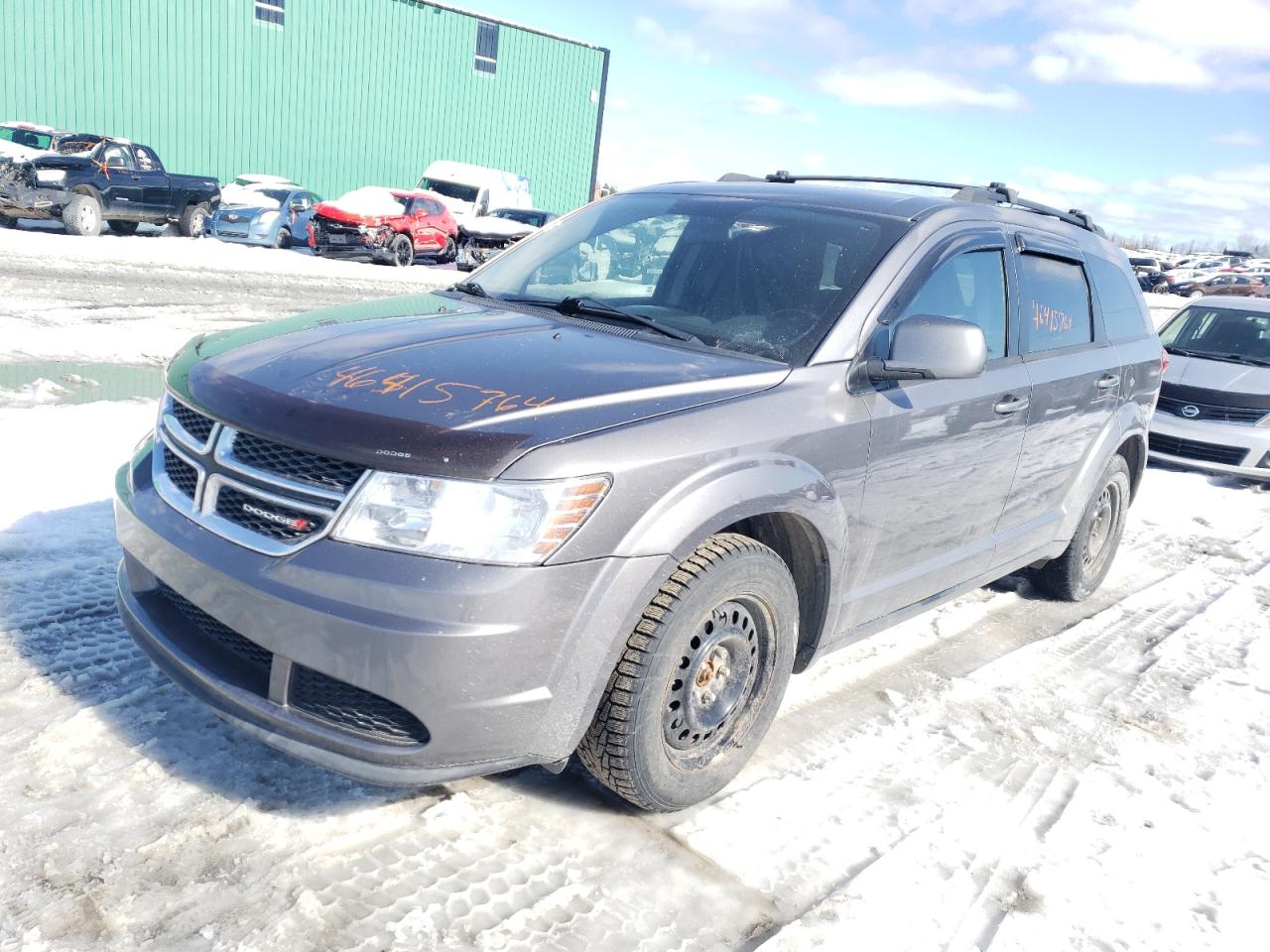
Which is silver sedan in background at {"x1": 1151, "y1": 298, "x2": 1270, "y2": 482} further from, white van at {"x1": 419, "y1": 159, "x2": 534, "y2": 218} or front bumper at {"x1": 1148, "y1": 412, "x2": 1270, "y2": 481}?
white van at {"x1": 419, "y1": 159, "x2": 534, "y2": 218}

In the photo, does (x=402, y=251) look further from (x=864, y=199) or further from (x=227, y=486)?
(x=227, y=486)

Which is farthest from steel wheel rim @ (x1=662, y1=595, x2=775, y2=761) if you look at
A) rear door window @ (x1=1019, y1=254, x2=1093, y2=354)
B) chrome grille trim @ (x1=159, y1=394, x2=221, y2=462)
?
rear door window @ (x1=1019, y1=254, x2=1093, y2=354)

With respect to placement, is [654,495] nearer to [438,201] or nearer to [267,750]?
[267,750]

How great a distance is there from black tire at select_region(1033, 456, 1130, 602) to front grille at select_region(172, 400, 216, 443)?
4032mm

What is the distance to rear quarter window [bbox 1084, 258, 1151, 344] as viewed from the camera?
16.9ft

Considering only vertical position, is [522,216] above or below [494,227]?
above

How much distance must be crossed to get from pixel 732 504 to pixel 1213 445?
793 cm

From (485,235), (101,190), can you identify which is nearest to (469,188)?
(485,235)

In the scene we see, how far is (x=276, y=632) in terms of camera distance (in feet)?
8.45

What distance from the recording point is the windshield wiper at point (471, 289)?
13.3ft

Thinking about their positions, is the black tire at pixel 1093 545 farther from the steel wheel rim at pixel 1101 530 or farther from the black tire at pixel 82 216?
the black tire at pixel 82 216

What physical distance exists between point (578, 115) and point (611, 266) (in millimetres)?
36146

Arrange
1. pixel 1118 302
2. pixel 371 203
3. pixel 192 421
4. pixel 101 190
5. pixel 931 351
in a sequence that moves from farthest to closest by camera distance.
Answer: pixel 371 203 < pixel 101 190 < pixel 1118 302 < pixel 931 351 < pixel 192 421

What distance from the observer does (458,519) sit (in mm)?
2500
